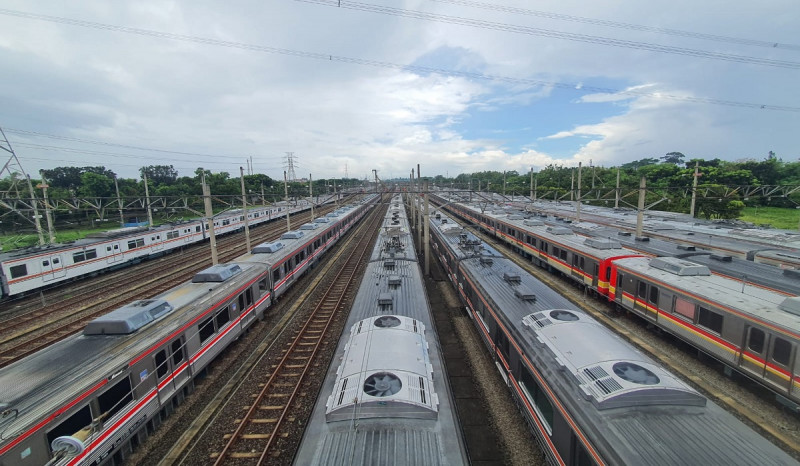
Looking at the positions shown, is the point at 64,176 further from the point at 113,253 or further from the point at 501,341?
the point at 501,341

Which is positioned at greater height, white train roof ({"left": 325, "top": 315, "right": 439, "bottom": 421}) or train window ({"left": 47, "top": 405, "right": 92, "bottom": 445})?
white train roof ({"left": 325, "top": 315, "right": 439, "bottom": 421})

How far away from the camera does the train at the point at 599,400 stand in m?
4.70

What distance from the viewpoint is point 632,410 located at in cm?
539

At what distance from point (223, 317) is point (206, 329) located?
113cm

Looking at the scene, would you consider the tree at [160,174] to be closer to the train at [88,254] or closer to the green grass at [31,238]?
the green grass at [31,238]

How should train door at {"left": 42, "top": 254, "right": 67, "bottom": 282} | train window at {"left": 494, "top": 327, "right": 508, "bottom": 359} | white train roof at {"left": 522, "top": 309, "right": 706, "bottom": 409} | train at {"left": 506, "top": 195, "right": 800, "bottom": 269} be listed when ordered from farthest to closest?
train door at {"left": 42, "top": 254, "right": 67, "bottom": 282}, train at {"left": 506, "top": 195, "right": 800, "bottom": 269}, train window at {"left": 494, "top": 327, "right": 508, "bottom": 359}, white train roof at {"left": 522, "top": 309, "right": 706, "bottom": 409}

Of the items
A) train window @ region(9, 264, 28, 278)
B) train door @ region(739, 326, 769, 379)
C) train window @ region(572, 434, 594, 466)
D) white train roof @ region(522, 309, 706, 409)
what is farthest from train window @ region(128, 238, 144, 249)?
train door @ region(739, 326, 769, 379)

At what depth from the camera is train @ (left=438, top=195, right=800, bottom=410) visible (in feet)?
28.9

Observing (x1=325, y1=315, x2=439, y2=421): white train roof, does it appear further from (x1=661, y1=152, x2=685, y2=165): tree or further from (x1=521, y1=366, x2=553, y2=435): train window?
(x1=661, y1=152, x2=685, y2=165): tree

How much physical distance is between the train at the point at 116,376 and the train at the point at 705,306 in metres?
16.7

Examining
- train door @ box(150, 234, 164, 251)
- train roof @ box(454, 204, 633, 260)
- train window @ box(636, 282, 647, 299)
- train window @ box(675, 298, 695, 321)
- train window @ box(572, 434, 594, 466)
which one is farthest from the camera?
train door @ box(150, 234, 164, 251)

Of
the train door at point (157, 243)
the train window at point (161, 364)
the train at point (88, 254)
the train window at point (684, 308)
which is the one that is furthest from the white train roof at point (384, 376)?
the train door at point (157, 243)

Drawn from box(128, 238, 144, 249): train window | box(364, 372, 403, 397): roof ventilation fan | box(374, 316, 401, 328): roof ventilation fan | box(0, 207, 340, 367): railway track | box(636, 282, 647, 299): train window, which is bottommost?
box(0, 207, 340, 367): railway track

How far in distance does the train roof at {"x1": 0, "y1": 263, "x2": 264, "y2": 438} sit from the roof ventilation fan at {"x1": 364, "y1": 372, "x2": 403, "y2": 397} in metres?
5.89
